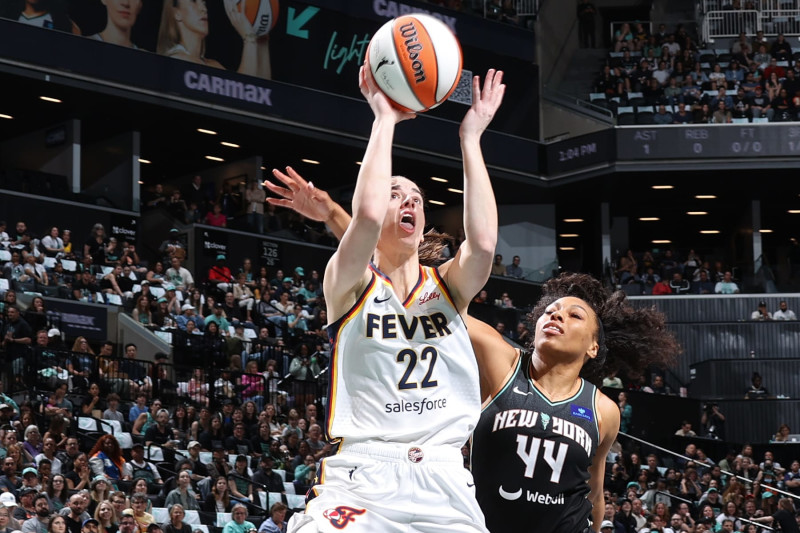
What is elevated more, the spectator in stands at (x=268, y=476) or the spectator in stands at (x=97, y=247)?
the spectator in stands at (x=97, y=247)

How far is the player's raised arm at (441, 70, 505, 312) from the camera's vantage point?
5.61 metres

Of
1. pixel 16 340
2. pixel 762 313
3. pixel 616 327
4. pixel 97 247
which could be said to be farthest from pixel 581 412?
pixel 762 313

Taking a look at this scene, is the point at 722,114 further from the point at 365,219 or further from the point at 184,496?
the point at 365,219

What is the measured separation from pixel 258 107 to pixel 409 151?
190 inches

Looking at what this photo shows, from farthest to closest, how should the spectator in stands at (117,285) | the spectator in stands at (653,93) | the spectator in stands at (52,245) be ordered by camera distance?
the spectator in stands at (653,93) → the spectator in stands at (52,245) → the spectator in stands at (117,285)

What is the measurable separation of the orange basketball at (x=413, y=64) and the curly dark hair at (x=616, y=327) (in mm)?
1965

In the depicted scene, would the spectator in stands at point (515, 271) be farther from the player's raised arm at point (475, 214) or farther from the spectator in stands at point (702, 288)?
the player's raised arm at point (475, 214)

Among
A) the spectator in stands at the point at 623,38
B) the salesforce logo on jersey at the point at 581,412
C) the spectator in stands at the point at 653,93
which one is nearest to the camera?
the salesforce logo on jersey at the point at 581,412

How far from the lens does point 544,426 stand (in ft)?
22.6

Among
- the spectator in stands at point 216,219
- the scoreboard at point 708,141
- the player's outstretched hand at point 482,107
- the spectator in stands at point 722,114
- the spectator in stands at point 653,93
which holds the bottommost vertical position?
the player's outstretched hand at point 482,107

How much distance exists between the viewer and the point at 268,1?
32000 mm

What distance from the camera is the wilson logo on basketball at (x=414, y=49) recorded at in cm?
570

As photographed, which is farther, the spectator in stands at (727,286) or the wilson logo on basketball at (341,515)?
the spectator in stands at (727,286)

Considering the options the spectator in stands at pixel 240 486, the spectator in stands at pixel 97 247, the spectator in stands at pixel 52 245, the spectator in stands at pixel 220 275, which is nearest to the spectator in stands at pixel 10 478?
the spectator in stands at pixel 240 486
